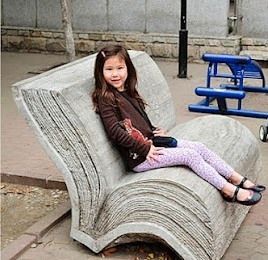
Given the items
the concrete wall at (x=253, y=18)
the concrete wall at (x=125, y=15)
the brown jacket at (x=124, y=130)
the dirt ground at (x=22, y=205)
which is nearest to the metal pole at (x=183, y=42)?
the concrete wall at (x=125, y=15)

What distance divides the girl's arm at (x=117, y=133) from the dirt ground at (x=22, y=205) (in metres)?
1.03

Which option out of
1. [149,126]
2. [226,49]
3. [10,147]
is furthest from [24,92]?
[226,49]

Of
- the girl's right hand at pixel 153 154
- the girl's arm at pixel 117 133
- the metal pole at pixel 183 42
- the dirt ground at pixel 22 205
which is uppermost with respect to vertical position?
the girl's arm at pixel 117 133

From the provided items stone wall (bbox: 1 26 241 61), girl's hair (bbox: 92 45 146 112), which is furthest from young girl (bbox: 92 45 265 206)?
stone wall (bbox: 1 26 241 61)

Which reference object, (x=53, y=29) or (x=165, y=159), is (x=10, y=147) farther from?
(x=53, y=29)

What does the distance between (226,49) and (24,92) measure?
25.7 feet

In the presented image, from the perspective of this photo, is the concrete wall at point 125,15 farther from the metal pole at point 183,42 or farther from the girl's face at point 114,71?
the girl's face at point 114,71

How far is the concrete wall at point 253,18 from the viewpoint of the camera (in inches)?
460

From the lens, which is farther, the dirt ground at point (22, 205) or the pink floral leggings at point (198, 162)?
the dirt ground at point (22, 205)

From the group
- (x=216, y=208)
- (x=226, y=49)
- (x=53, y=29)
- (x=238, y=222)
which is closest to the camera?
(x=216, y=208)

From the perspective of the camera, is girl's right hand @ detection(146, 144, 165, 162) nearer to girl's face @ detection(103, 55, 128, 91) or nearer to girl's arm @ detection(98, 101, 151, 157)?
girl's arm @ detection(98, 101, 151, 157)

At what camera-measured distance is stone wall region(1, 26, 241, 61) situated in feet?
39.0

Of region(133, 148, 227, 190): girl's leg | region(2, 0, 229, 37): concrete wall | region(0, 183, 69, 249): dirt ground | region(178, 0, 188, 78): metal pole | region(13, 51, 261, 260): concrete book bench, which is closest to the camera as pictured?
region(13, 51, 261, 260): concrete book bench

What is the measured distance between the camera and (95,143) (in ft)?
14.3
